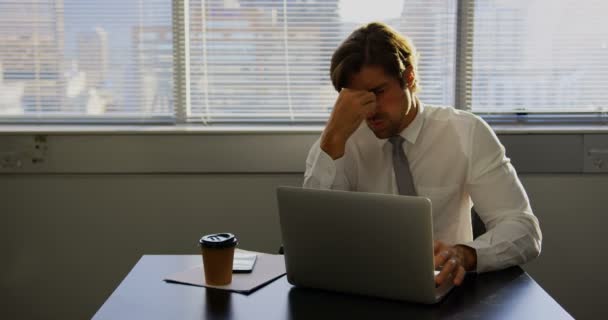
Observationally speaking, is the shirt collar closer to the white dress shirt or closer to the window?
the white dress shirt

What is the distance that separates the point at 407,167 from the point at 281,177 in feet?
2.75

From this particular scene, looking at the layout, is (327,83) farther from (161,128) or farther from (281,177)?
(161,128)

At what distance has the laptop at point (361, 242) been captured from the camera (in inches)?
47.8

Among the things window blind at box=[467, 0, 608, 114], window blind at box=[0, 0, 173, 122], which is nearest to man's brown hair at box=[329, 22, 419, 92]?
window blind at box=[467, 0, 608, 114]

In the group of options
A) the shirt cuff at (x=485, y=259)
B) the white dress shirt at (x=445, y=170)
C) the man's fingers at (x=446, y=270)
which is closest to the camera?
the man's fingers at (x=446, y=270)

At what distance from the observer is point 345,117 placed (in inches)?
73.4

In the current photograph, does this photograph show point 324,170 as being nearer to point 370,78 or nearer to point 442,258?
point 370,78

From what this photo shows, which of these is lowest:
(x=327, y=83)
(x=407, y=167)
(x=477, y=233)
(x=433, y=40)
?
(x=477, y=233)

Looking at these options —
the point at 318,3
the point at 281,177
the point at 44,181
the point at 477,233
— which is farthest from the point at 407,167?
the point at 44,181

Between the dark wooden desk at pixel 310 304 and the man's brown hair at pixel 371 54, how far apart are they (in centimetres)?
67

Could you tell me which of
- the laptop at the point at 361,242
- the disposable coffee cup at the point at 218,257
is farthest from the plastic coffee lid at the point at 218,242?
the laptop at the point at 361,242

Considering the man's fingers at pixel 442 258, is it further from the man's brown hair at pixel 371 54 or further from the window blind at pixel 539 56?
the window blind at pixel 539 56

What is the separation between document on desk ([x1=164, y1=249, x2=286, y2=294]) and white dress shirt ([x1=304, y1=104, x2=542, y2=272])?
423 millimetres

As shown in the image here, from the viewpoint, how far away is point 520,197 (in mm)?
1781
